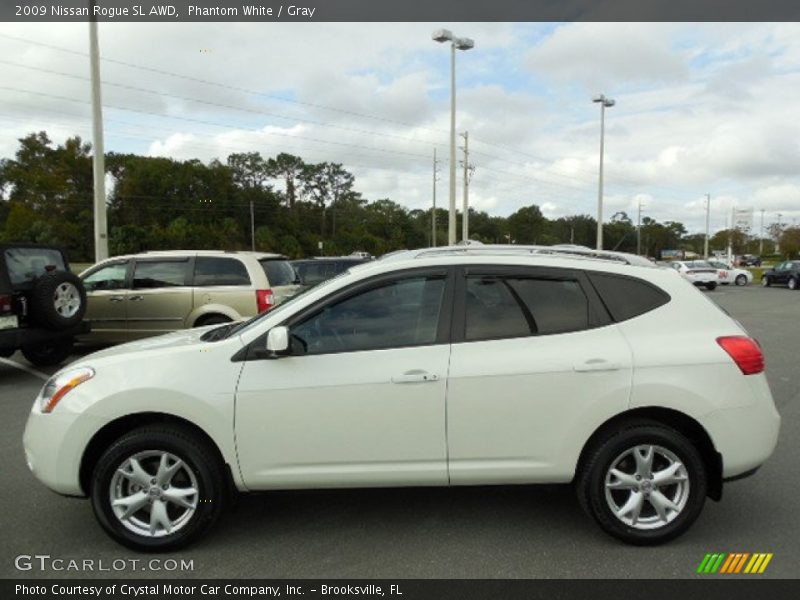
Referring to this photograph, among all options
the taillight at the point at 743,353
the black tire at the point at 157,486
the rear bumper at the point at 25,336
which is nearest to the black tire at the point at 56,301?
the rear bumper at the point at 25,336

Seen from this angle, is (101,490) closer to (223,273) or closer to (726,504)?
(726,504)

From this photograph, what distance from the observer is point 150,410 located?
344 cm

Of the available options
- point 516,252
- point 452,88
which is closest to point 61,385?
point 516,252

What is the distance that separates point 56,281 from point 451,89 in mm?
19432

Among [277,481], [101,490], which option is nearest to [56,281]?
[101,490]

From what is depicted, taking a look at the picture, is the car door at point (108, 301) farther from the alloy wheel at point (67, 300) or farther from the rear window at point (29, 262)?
the alloy wheel at point (67, 300)

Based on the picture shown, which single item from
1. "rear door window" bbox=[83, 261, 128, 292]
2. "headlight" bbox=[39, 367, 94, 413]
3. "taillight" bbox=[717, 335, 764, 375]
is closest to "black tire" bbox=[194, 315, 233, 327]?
"rear door window" bbox=[83, 261, 128, 292]

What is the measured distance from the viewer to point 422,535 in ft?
12.1

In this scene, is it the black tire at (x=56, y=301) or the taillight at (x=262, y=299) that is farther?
the taillight at (x=262, y=299)

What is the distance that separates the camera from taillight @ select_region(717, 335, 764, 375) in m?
3.52

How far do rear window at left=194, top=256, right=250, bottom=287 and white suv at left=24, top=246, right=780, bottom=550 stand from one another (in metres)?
5.77

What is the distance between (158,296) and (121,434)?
630 centimetres

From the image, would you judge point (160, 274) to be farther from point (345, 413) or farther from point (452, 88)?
point (452, 88)

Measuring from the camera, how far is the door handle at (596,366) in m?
3.47
